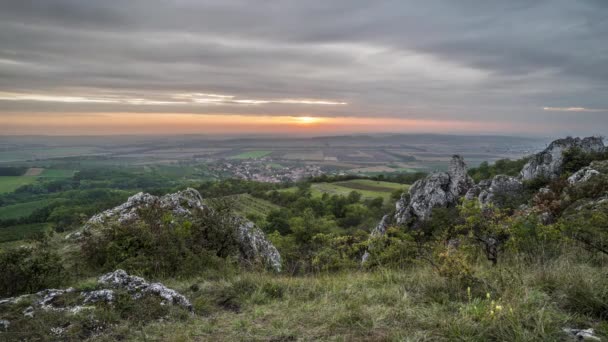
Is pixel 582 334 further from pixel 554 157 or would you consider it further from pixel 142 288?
pixel 554 157

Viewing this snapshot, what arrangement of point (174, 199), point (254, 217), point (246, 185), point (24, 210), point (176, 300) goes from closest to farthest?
point (176, 300) → point (174, 199) → point (254, 217) → point (24, 210) → point (246, 185)

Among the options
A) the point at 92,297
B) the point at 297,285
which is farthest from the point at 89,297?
the point at 297,285

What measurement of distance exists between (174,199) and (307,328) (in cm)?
1093

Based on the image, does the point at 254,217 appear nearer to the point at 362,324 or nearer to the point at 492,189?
the point at 492,189

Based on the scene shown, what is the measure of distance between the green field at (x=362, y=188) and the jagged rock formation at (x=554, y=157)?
4545cm

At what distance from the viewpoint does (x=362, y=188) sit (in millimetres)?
85812

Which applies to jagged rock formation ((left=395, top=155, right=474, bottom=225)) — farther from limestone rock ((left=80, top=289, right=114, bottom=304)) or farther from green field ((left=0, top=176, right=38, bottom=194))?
green field ((left=0, top=176, right=38, bottom=194))

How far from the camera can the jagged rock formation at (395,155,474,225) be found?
22.1 m

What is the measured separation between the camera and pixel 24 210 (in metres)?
74.2

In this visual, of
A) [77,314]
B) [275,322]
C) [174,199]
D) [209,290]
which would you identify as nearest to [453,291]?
[275,322]

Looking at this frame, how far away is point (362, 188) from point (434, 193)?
63.7m

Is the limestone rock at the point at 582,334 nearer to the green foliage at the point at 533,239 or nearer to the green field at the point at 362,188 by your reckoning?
the green foliage at the point at 533,239

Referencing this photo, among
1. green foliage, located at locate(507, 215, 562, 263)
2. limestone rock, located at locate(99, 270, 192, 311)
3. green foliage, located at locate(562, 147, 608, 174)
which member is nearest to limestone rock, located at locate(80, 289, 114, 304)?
limestone rock, located at locate(99, 270, 192, 311)

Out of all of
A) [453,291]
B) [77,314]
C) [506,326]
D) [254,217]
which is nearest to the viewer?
[506,326]
